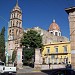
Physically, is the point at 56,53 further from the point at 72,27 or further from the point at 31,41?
the point at 72,27

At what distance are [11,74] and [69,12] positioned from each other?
10.0m

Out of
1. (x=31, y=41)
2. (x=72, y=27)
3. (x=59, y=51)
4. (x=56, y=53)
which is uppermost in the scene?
(x=31, y=41)

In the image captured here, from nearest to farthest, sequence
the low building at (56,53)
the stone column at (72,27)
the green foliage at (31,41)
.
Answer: the stone column at (72,27)
the low building at (56,53)
the green foliage at (31,41)

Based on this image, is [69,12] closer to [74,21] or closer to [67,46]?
[74,21]

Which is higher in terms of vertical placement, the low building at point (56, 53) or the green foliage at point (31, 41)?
the green foliage at point (31, 41)

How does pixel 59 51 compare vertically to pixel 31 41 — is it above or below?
below

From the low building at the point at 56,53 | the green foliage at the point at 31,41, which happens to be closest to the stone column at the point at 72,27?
the low building at the point at 56,53

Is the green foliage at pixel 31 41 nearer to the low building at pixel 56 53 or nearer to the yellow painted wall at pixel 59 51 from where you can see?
the low building at pixel 56 53

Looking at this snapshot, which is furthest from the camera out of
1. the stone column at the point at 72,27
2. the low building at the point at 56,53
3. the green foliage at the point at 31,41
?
the green foliage at the point at 31,41

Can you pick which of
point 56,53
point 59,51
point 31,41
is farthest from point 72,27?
point 56,53

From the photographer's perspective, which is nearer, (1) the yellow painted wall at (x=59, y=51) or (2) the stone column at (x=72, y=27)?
(2) the stone column at (x=72, y=27)

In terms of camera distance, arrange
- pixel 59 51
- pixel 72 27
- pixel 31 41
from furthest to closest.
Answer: pixel 59 51 → pixel 31 41 → pixel 72 27

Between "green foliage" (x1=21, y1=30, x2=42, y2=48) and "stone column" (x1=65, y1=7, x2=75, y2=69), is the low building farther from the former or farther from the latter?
"stone column" (x1=65, y1=7, x2=75, y2=69)

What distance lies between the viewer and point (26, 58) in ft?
163
